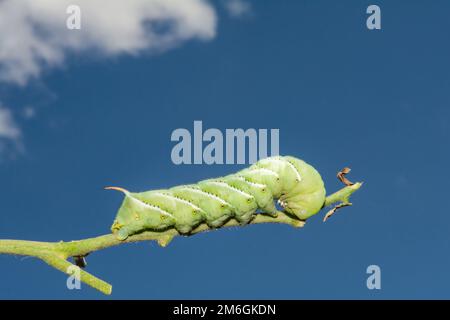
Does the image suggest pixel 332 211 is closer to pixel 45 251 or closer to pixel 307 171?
pixel 307 171

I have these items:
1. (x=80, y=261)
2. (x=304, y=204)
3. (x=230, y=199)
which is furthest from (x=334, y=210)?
(x=80, y=261)

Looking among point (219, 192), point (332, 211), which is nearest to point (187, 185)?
point (219, 192)

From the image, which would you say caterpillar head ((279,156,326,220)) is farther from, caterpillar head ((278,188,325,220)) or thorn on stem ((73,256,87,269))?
thorn on stem ((73,256,87,269))

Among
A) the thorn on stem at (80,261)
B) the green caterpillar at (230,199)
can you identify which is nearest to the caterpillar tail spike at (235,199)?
the green caterpillar at (230,199)

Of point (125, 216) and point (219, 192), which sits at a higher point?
point (219, 192)

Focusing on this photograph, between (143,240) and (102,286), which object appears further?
(143,240)

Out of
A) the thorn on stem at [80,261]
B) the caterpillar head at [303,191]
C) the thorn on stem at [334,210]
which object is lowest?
the thorn on stem at [80,261]

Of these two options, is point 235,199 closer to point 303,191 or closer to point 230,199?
point 230,199

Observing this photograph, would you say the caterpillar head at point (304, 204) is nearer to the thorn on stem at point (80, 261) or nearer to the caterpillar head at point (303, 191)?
the caterpillar head at point (303, 191)

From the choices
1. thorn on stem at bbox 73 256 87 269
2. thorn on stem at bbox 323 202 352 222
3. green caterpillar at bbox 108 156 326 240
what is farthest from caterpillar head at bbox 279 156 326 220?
thorn on stem at bbox 73 256 87 269
